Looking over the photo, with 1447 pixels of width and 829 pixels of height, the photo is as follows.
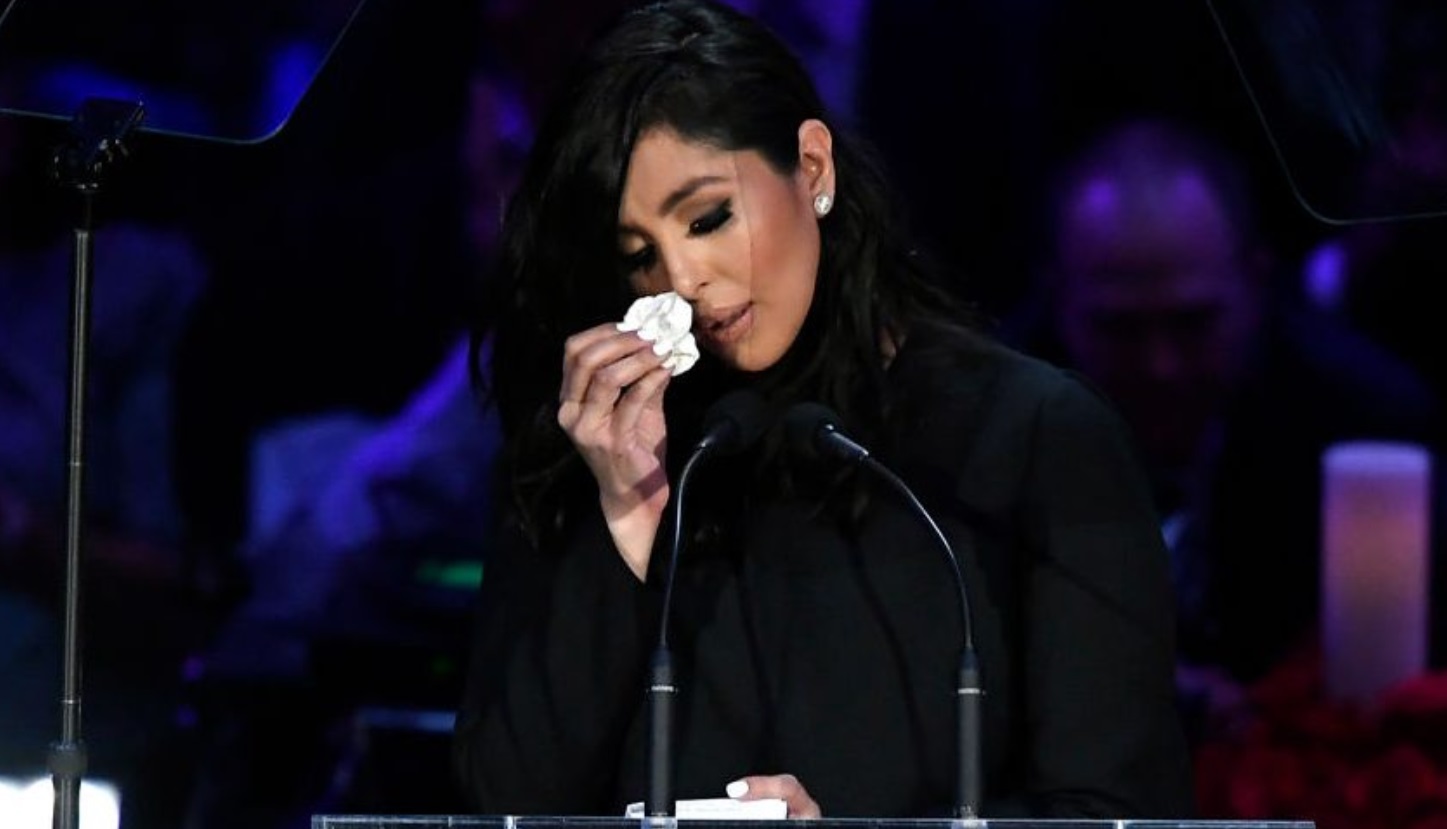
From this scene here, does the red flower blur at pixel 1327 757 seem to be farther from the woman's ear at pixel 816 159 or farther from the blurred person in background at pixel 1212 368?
the woman's ear at pixel 816 159

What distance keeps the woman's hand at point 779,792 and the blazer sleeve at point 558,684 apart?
0.32m

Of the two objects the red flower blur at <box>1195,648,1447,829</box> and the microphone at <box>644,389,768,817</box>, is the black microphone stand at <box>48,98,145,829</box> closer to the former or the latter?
the microphone at <box>644,389,768,817</box>

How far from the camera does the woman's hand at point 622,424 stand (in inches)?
103

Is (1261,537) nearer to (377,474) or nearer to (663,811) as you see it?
(377,474)

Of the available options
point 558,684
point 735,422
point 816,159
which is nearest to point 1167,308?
point 816,159

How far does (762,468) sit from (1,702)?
189 cm

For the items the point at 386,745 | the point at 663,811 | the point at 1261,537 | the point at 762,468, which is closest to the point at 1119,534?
the point at 762,468

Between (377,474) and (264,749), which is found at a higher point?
(377,474)

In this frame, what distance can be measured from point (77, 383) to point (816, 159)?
0.77 meters

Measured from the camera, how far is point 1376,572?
4.09 meters

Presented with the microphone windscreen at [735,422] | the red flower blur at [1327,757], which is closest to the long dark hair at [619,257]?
the microphone windscreen at [735,422]

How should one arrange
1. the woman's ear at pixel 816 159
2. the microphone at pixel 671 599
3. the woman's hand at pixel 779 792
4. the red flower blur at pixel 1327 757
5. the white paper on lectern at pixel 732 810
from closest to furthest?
the white paper on lectern at pixel 732 810
the microphone at pixel 671 599
the woman's hand at pixel 779 792
the woman's ear at pixel 816 159
the red flower blur at pixel 1327 757

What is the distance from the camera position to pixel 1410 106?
2758mm

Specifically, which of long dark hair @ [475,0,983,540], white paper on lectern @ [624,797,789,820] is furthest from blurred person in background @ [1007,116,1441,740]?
white paper on lectern @ [624,797,789,820]
